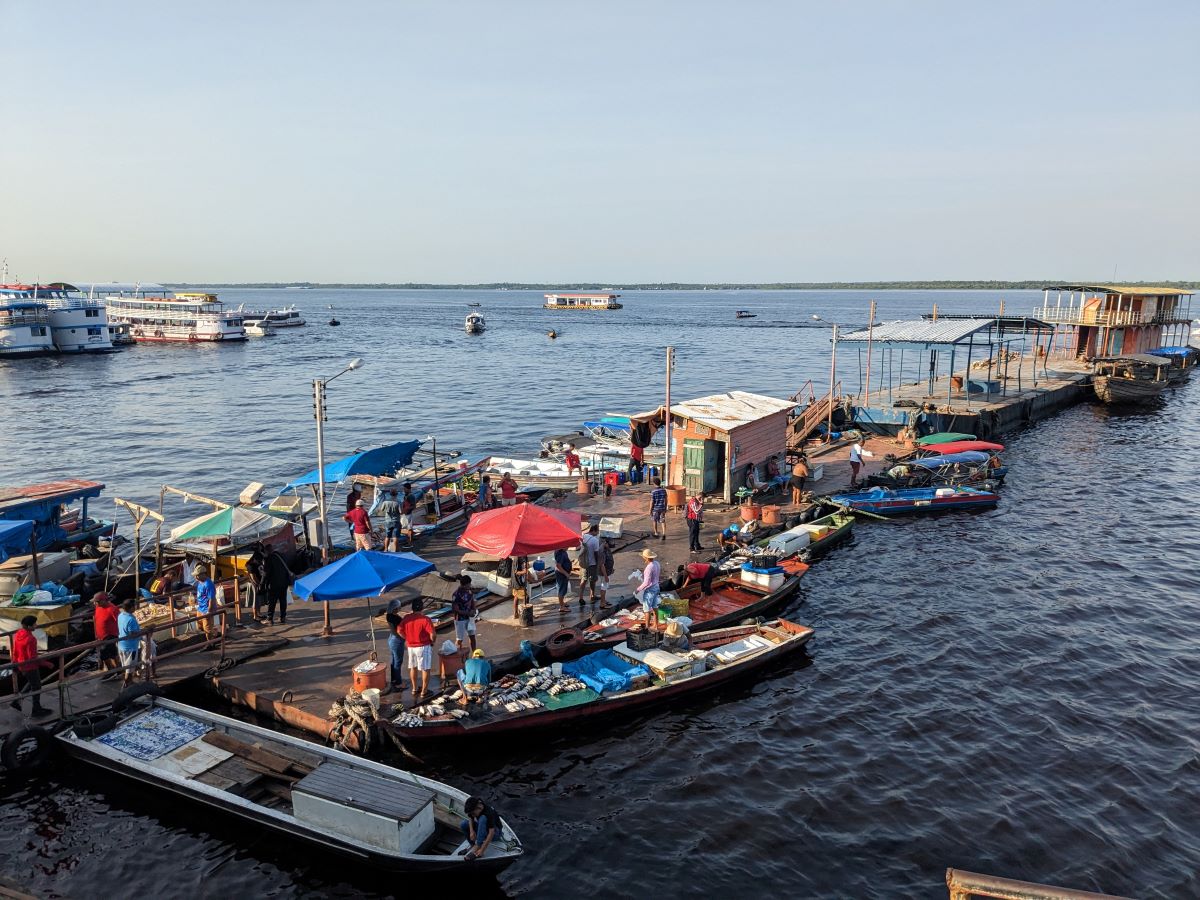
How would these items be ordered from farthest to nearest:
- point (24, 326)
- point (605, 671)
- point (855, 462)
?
point (24, 326) < point (855, 462) < point (605, 671)

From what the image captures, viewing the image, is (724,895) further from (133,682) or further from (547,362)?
(547,362)

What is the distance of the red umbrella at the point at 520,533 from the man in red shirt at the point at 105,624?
284 inches

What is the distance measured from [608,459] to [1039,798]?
944 inches

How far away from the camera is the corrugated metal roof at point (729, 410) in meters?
28.6

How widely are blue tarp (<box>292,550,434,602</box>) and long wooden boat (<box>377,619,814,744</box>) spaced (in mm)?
2631

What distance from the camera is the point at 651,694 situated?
17047 millimetres

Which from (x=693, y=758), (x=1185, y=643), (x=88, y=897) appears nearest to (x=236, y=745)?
(x=88, y=897)

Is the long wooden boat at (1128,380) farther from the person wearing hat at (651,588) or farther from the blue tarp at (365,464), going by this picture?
the person wearing hat at (651,588)

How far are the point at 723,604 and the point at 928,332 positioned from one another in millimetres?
31325

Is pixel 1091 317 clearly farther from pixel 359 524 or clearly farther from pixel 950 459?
pixel 359 524

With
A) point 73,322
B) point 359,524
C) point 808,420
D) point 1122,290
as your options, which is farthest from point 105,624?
point 73,322

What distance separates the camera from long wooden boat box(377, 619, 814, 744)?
1502cm

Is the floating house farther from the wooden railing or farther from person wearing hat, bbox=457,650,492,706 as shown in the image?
person wearing hat, bbox=457,650,492,706

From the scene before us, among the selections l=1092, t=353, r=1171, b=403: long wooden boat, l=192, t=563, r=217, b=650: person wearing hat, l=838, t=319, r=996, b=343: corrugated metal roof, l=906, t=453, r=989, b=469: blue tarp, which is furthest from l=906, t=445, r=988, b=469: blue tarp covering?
l=1092, t=353, r=1171, b=403: long wooden boat
